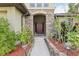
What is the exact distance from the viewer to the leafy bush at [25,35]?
839cm

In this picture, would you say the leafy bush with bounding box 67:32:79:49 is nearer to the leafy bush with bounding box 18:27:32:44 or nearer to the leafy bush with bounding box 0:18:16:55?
the leafy bush with bounding box 0:18:16:55

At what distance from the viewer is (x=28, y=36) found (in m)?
9.54

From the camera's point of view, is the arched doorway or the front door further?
the arched doorway

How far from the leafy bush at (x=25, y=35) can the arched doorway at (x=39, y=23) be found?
38 centimetres

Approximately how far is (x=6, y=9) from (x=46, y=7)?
3.44m

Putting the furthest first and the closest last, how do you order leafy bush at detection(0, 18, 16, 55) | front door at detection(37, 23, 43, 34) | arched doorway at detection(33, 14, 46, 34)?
arched doorway at detection(33, 14, 46, 34), front door at detection(37, 23, 43, 34), leafy bush at detection(0, 18, 16, 55)

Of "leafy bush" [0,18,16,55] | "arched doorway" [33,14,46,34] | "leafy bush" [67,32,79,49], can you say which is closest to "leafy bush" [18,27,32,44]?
"arched doorway" [33,14,46,34]

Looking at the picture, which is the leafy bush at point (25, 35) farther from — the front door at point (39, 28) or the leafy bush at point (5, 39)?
the leafy bush at point (5, 39)

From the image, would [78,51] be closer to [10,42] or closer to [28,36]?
[10,42]

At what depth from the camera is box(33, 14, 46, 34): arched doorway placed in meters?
9.49

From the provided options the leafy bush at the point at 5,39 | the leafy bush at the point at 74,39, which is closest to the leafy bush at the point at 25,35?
the leafy bush at the point at 5,39

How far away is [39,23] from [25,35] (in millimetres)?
1103

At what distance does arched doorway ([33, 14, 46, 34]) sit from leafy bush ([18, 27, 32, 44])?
1.24 ft

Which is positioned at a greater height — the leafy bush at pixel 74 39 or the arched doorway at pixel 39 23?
the arched doorway at pixel 39 23
